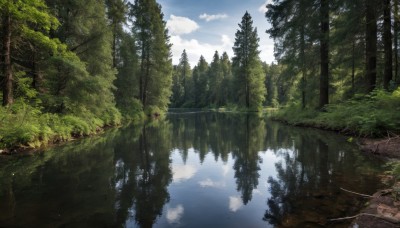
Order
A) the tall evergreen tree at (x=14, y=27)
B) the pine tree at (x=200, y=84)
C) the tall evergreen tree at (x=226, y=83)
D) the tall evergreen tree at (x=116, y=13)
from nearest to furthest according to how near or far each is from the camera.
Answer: the tall evergreen tree at (x=14, y=27) → the tall evergreen tree at (x=116, y=13) → the tall evergreen tree at (x=226, y=83) → the pine tree at (x=200, y=84)

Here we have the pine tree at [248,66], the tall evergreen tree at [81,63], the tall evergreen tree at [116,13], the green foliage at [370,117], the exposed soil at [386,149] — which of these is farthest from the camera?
the pine tree at [248,66]

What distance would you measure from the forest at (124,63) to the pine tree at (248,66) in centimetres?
1814

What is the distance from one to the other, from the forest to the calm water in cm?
296

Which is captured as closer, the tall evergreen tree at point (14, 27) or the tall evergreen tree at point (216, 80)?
the tall evergreen tree at point (14, 27)

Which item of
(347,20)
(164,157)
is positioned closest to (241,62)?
(347,20)

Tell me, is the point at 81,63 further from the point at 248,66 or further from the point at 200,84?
the point at 200,84

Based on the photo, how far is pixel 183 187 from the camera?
20.3 ft

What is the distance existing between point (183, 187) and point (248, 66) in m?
42.6

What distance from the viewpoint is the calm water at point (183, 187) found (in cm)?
440

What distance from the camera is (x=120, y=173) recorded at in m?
7.23

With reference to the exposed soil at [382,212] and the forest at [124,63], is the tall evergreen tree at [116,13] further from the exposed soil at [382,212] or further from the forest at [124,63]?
the exposed soil at [382,212]

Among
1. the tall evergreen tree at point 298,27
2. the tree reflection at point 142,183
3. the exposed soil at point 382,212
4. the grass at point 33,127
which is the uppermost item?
the tall evergreen tree at point 298,27

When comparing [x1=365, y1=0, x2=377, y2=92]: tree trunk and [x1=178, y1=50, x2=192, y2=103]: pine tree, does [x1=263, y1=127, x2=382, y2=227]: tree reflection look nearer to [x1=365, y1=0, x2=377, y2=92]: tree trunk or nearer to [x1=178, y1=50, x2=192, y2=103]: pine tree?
[x1=365, y1=0, x2=377, y2=92]: tree trunk

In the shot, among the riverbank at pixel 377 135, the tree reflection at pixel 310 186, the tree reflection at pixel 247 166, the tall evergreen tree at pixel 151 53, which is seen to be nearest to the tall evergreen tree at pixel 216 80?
the tall evergreen tree at pixel 151 53
